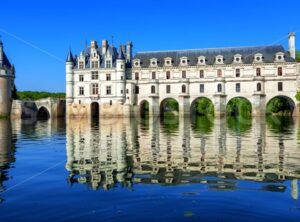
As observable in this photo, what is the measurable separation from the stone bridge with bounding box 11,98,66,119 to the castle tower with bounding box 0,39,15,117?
169 centimetres

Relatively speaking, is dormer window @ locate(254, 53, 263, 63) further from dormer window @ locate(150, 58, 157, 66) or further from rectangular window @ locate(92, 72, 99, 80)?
rectangular window @ locate(92, 72, 99, 80)

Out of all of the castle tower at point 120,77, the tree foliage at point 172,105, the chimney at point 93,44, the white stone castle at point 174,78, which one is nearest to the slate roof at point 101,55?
the white stone castle at point 174,78

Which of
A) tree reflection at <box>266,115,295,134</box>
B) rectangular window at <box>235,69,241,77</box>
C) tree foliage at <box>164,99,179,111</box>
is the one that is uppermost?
rectangular window at <box>235,69,241,77</box>

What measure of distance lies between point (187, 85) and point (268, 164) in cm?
5493

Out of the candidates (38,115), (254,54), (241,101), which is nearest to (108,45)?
(38,115)

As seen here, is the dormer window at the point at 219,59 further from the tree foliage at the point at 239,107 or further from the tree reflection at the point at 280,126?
the tree reflection at the point at 280,126

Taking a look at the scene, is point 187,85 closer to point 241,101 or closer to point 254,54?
point 254,54

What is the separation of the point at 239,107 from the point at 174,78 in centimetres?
2556

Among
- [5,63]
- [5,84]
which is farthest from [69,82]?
[5,63]

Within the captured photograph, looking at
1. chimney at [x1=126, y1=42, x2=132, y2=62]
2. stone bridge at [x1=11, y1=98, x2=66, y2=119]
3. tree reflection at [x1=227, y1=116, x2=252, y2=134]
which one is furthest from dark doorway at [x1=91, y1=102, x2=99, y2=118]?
tree reflection at [x1=227, y1=116, x2=252, y2=134]

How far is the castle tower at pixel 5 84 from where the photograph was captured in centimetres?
7269

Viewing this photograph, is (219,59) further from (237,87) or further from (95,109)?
(95,109)

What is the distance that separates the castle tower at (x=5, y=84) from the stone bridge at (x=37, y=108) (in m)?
1.69

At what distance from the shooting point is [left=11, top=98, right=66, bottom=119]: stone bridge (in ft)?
246
